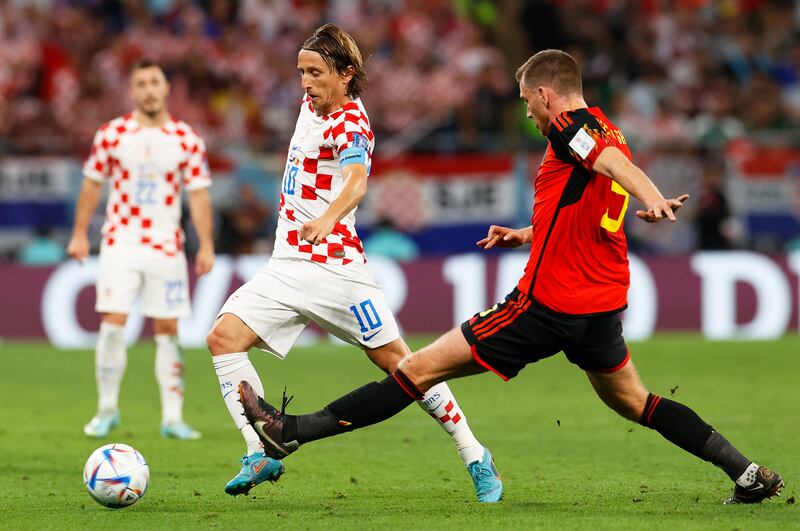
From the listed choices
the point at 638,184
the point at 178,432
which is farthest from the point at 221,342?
the point at 178,432

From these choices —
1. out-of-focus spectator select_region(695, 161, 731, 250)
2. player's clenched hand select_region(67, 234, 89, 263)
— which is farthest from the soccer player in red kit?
out-of-focus spectator select_region(695, 161, 731, 250)

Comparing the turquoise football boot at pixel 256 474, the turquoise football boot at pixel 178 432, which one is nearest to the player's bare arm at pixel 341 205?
the turquoise football boot at pixel 256 474

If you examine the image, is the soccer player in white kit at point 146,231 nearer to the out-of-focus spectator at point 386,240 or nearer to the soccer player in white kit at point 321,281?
the soccer player in white kit at point 321,281

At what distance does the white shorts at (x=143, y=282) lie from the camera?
9.44 m

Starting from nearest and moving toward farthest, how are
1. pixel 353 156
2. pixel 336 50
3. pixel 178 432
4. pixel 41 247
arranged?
pixel 353 156
pixel 336 50
pixel 178 432
pixel 41 247

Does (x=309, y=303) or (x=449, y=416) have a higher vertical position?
(x=309, y=303)

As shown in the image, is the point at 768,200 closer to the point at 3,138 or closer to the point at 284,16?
the point at 284,16

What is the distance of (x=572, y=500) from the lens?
670 centimetres

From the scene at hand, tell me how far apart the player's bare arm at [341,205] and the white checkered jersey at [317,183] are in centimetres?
24

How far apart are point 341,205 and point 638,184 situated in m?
1.35

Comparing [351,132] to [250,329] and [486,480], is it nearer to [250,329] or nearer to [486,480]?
[250,329]

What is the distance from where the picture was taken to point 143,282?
377 inches

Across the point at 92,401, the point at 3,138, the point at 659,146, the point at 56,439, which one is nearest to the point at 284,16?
the point at 3,138

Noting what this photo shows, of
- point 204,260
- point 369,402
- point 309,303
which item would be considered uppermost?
point 309,303
